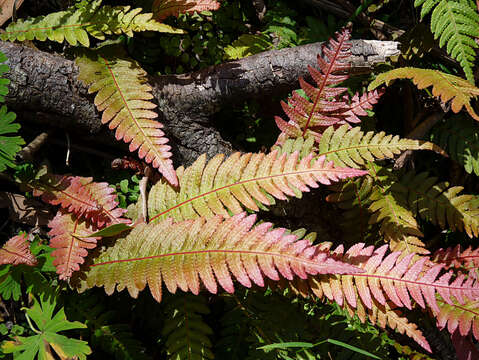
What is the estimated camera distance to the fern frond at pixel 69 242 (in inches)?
75.3

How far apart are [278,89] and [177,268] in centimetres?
133

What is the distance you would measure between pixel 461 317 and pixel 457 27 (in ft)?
5.24

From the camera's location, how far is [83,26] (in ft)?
7.47

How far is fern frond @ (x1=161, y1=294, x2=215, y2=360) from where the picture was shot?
2.05m

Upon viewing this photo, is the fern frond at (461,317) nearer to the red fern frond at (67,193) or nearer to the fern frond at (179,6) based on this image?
the red fern frond at (67,193)

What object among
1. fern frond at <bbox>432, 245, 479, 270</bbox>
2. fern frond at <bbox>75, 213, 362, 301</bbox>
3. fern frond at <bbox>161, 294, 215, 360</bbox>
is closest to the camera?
fern frond at <bbox>75, 213, 362, 301</bbox>

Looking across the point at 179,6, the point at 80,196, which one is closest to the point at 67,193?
the point at 80,196

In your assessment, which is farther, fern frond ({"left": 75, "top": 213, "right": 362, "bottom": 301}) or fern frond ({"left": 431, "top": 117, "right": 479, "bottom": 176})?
fern frond ({"left": 431, "top": 117, "right": 479, "bottom": 176})

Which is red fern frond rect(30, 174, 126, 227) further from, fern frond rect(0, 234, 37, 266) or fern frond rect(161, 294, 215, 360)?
fern frond rect(161, 294, 215, 360)

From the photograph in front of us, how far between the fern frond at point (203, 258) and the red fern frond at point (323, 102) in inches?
32.0

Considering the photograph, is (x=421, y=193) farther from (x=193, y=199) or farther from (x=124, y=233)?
(x=124, y=233)

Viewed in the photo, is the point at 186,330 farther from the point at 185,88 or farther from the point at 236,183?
the point at 185,88

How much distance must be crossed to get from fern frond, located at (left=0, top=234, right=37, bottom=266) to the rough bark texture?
2.36ft

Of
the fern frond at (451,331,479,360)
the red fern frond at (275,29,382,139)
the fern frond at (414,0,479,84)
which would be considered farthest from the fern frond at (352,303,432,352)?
the fern frond at (414,0,479,84)
